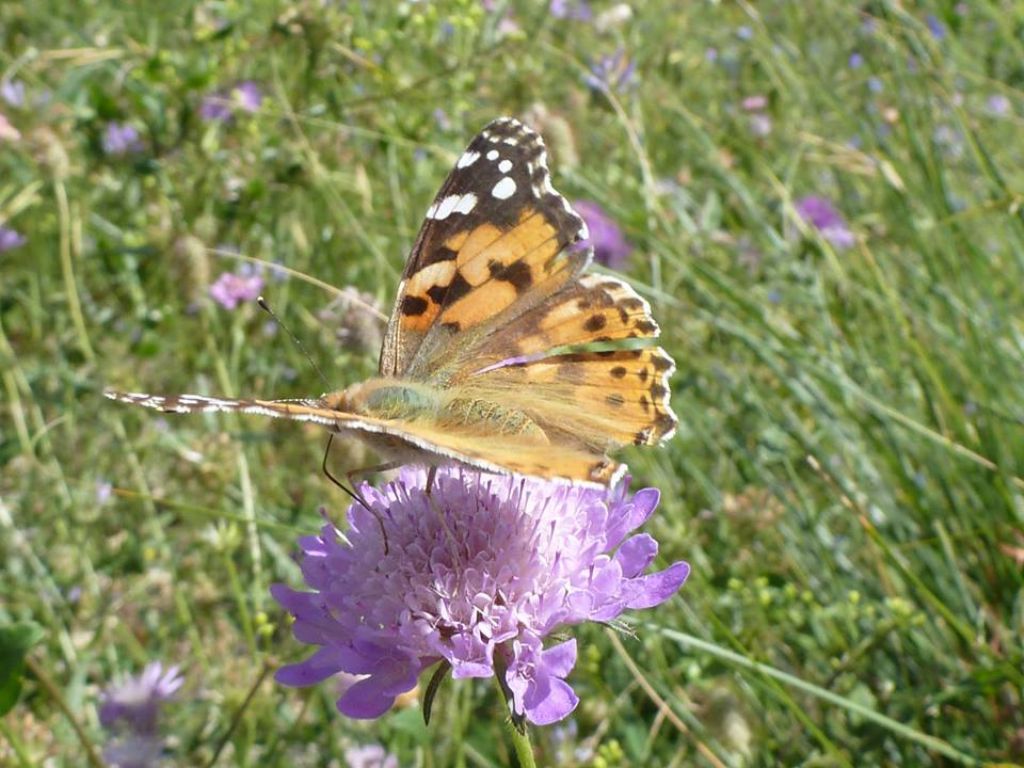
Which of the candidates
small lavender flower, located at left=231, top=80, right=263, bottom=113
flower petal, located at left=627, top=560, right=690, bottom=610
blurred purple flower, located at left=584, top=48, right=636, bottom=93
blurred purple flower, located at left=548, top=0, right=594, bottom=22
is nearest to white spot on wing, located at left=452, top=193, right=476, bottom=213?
flower petal, located at left=627, top=560, right=690, bottom=610

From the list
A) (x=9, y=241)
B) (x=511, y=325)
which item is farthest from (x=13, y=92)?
(x=511, y=325)

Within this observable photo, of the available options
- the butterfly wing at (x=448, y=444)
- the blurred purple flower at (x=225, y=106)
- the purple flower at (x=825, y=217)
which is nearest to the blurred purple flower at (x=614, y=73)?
the purple flower at (x=825, y=217)

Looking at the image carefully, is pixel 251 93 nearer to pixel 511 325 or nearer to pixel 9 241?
pixel 9 241

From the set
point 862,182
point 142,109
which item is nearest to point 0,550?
point 142,109

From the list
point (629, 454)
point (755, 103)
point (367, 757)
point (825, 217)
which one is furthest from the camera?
point (755, 103)

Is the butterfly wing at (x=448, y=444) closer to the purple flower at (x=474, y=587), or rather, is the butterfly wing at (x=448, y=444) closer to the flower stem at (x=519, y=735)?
the purple flower at (x=474, y=587)

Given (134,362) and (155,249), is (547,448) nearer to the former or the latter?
(155,249)
